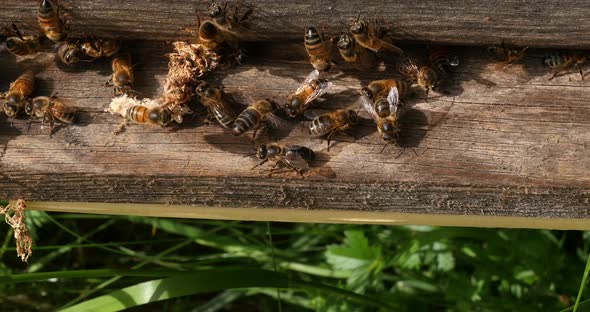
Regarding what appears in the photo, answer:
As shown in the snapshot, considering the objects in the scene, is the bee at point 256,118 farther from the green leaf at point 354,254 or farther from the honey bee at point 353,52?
the green leaf at point 354,254

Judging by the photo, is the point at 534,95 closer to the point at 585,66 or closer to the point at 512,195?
the point at 585,66

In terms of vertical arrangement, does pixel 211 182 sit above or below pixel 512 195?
above

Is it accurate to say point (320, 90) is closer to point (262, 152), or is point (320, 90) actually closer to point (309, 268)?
point (262, 152)

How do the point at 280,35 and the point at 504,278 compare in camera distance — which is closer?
the point at 280,35

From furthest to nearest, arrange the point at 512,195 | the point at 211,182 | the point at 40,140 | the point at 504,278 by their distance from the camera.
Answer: the point at 504,278 < the point at 40,140 < the point at 211,182 < the point at 512,195

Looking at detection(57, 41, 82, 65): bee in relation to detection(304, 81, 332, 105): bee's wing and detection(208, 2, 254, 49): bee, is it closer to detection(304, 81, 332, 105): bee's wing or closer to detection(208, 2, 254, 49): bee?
detection(208, 2, 254, 49): bee

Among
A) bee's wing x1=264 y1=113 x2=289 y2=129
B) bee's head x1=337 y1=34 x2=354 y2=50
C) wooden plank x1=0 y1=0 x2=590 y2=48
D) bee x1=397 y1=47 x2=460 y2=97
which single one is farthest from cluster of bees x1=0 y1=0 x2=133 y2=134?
bee x1=397 y1=47 x2=460 y2=97

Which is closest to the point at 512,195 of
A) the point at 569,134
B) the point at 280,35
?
the point at 569,134
